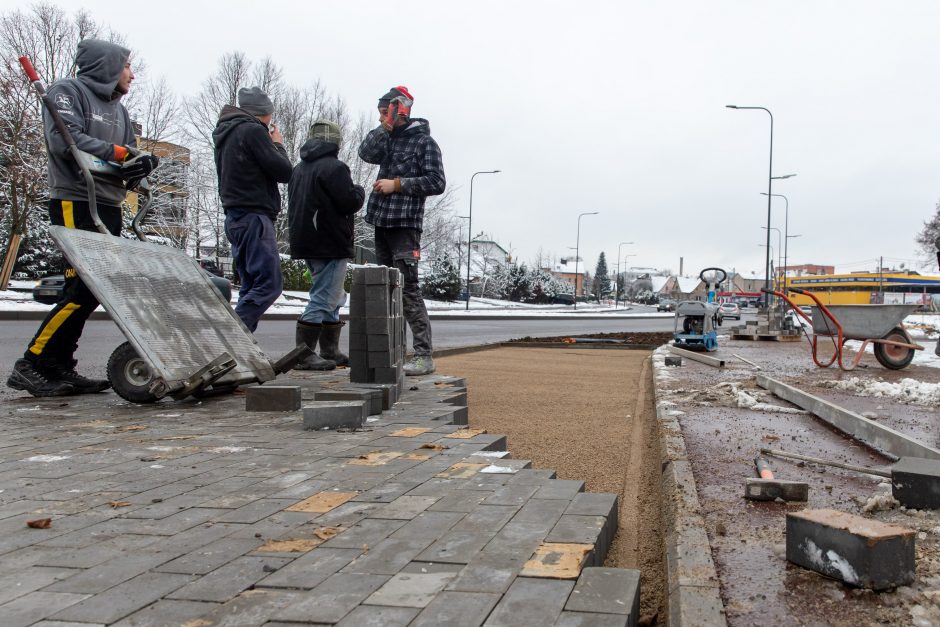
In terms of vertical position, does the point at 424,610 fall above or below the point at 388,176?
below

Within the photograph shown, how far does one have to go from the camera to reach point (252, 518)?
7.27ft

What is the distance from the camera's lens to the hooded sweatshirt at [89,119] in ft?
15.3

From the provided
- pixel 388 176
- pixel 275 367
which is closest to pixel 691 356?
pixel 388 176

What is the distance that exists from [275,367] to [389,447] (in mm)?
2105

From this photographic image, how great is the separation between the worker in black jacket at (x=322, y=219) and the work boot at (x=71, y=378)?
1.57 m

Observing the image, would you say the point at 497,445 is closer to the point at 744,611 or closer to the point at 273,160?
the point at 744,611

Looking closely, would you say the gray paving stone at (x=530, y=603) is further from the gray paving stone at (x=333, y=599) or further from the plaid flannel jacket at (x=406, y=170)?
the plaid flannel jacket at (x=406, y=170)

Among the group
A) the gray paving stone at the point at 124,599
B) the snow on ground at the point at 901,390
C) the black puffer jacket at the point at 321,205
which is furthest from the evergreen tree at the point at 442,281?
the gray paving stone at the point at 124,599

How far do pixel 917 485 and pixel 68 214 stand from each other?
4.83m

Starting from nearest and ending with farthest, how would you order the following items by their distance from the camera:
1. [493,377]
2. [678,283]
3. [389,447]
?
[389,447] → [493,377] → [678,283]

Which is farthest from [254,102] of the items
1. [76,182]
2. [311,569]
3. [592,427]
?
[311,569]

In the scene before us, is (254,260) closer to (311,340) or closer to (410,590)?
(311,340)

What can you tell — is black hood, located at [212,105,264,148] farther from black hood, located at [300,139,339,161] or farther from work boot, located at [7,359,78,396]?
work boot, located at [7,359,78,396]

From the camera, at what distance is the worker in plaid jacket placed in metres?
5.83
